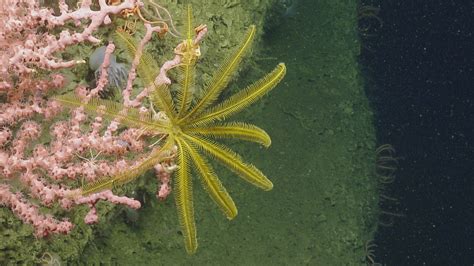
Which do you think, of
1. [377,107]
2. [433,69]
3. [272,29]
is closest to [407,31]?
[433,69]

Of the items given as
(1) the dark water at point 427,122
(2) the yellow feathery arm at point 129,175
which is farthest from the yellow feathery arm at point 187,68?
(1) the dark water at point 427,122

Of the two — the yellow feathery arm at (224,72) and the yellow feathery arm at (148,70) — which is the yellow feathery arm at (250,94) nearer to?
the yellow feathery arm at (224,72)

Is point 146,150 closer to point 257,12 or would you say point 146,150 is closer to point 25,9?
point 25,9

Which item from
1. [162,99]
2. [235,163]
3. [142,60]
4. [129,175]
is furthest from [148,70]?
[235,163]

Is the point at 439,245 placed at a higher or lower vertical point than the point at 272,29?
lower

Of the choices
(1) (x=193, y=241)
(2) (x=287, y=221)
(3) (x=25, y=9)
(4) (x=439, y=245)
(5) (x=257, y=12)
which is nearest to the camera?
(3) (x=25, y=9)

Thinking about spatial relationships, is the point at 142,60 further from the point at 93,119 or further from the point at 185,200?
the point at 185,200

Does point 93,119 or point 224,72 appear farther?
point 224,72

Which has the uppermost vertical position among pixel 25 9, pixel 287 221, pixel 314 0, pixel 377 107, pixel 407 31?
pixel 25 9
